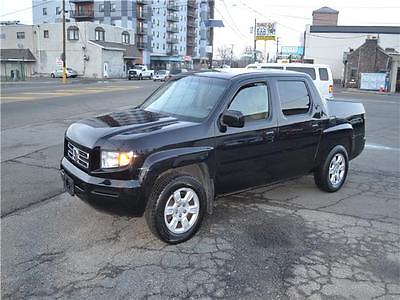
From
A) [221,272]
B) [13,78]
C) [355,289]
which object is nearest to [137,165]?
[221,272]

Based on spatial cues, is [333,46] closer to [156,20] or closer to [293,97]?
[156,20]

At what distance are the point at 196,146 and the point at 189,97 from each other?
0.91 m

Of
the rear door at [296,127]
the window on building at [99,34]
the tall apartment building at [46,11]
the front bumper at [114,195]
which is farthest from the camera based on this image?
the tall apartment building at [46,11]

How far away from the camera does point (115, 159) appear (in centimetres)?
406

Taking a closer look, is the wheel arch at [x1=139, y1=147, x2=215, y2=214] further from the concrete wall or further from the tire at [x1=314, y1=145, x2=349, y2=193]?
the concrete wall

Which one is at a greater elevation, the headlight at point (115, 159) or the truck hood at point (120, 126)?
the truck hood at point (120, 126)

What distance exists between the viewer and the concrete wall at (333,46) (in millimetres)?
62281

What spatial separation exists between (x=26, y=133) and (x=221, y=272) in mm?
8435

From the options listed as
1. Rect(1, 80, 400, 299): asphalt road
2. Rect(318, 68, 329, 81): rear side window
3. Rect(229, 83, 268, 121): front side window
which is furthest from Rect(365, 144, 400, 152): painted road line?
Rect(318, 68, 329, 81): rear side window

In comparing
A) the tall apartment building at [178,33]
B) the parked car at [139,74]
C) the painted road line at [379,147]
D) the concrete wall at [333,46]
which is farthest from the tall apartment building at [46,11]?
the painted road line at [379,147]

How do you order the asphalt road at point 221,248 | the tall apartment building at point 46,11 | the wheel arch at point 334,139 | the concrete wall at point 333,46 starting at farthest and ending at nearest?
the tall apartment building at point 46,11 < the concrete wall at point 333,46 < the wheel arch at point 334,139 < the asphalt road at point 221,248

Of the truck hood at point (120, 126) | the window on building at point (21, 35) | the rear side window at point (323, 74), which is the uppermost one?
the window on building at point (21, 35)

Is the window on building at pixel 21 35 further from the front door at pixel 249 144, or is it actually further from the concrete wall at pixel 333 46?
the front door at pixel 249 144

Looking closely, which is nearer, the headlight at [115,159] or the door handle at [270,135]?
the headlight at [115,159]
